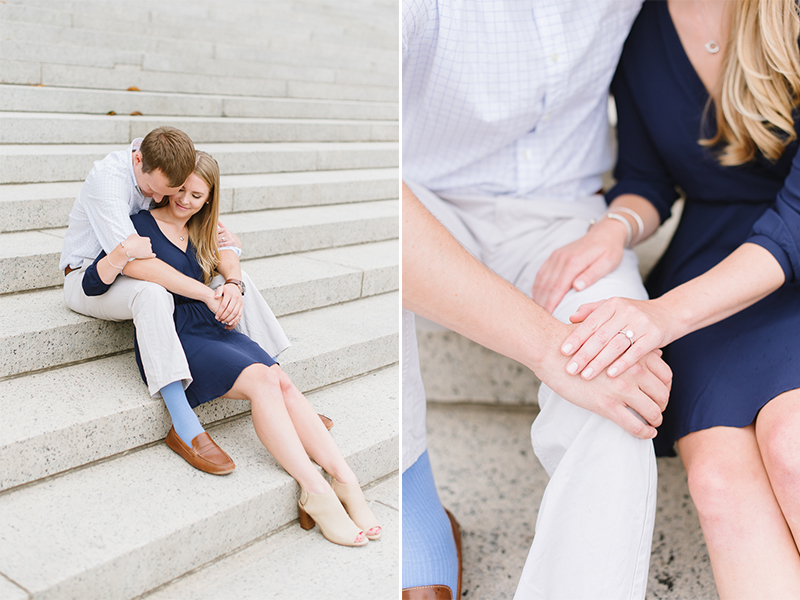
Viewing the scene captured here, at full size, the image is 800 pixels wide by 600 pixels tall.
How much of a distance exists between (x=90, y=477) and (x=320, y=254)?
121cm

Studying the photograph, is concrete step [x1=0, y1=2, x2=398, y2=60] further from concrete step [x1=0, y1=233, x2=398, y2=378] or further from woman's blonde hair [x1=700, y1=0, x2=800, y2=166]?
woman's blonde hair [x1=700, y1=0, x2=800, y2=166]

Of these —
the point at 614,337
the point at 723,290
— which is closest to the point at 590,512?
the point at 614,337

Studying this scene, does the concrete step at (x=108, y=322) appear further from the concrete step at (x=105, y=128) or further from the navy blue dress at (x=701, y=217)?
the navy blue dress at (x=701, y=217)

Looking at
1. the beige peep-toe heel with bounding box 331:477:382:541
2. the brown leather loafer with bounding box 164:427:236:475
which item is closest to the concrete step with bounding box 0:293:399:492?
the brown leather loafer with bounding box 164:427:236:475

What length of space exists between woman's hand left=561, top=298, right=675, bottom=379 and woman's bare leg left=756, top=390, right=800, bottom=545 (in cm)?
29

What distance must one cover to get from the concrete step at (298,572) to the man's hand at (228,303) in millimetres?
626

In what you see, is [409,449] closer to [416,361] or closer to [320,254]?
[416,361]

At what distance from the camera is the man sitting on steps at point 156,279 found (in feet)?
5.27

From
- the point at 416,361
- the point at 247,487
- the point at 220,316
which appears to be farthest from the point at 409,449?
the point at 220,316

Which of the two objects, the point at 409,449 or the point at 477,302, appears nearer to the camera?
the point at 477,302

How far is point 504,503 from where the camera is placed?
7.74 feet

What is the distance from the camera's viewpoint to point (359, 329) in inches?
94.4

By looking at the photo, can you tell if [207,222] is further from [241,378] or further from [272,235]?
[272,235]

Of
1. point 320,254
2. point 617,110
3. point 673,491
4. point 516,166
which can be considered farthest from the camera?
point 320,254
